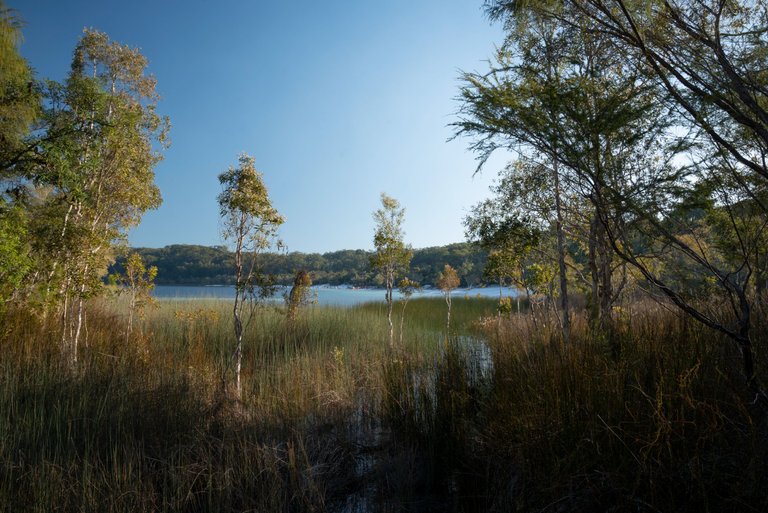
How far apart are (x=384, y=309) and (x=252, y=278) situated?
38.2 ft

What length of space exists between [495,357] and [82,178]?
5901mm

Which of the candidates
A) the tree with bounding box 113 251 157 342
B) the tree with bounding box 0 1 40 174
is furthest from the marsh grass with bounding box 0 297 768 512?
the tree with bounding box 0 1 40 174

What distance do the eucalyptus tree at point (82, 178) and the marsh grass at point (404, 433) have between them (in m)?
1.01

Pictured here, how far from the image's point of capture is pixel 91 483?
9.73ft

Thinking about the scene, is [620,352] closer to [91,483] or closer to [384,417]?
[384,417]

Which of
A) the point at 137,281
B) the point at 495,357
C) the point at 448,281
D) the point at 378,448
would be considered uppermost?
the point at 137,281

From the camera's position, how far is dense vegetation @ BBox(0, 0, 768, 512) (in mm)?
2387

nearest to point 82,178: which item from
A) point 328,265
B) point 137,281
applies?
point 137,281

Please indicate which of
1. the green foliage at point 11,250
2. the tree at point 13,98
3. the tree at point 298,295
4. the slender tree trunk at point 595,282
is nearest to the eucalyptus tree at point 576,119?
the slender tree trunk at point 595,282

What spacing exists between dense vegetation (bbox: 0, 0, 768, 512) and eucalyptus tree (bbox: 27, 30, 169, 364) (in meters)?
0.04

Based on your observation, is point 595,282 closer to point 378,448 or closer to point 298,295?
point 378,448

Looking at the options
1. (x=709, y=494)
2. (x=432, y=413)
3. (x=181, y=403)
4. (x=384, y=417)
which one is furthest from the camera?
(x=384, y=417)

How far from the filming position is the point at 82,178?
5.41 meters

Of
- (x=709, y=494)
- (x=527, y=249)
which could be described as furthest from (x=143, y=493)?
(x=527, y=249)
